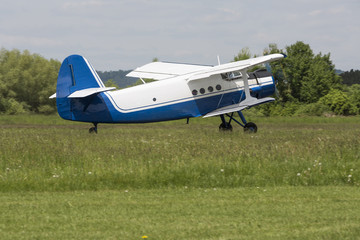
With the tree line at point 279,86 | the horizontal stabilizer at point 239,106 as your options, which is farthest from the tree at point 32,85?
the horizontal stabilizer at point 239,106

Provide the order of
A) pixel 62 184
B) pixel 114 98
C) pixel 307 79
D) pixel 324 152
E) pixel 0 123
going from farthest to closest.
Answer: pixel 307 79, pixel 0 123, pixel 114 98, pixel 324 152, pixel 62 184

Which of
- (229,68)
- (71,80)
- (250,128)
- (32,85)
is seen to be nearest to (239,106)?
(250,128)

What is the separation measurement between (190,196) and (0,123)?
81.8 ft

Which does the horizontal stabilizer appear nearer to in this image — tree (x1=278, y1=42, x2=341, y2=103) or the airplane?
the airplane

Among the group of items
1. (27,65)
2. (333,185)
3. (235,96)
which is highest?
(27,65)

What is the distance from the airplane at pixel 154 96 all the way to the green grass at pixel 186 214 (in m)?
12.1

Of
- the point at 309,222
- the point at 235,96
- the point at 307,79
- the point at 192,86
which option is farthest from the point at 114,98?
the point at 307,79

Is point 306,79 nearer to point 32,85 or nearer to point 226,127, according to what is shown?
point 32,85

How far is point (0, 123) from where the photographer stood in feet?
102

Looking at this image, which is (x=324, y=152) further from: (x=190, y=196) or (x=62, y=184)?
(x=62, y=184)

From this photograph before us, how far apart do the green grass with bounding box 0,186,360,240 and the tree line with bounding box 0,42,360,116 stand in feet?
116

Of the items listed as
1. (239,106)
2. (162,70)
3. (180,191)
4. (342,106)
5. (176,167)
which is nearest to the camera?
(180,191)

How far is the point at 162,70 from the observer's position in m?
25.5

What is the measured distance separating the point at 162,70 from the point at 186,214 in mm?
18521
